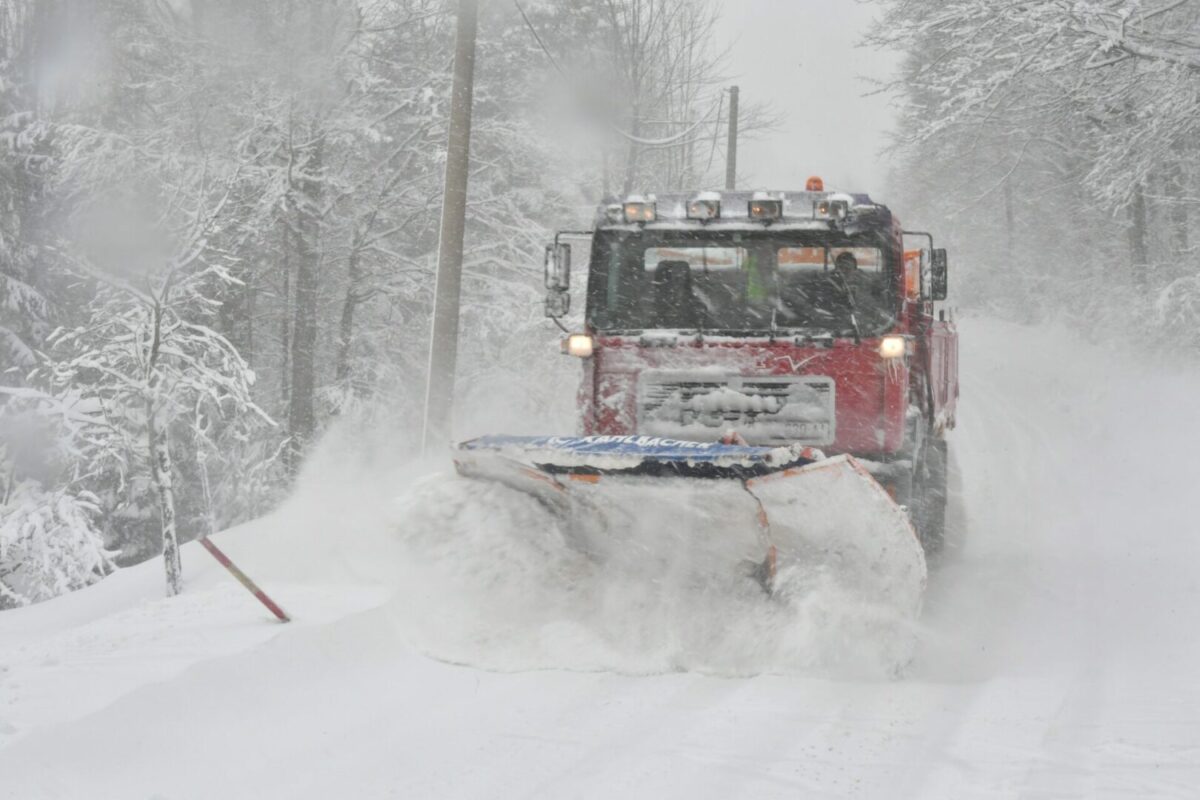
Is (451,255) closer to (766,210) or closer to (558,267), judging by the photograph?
(558,267)

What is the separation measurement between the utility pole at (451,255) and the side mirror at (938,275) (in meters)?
Answer: 5.33

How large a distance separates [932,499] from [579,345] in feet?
11.2

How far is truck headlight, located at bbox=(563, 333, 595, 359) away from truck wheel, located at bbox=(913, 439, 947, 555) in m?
2.63

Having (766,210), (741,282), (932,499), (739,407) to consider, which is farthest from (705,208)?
(932,499)

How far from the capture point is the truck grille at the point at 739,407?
21.2 ft

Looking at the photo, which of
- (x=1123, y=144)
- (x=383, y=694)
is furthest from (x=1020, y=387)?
(x=383, y=694)

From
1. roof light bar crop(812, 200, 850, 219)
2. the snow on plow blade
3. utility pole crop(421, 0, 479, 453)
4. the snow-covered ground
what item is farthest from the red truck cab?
utility pole crop(421, 0, 479, 453)

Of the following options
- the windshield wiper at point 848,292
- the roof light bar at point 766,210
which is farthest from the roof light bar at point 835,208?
the windshield wiper at point 848,292

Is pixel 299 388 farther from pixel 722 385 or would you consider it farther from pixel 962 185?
pixel 962 185

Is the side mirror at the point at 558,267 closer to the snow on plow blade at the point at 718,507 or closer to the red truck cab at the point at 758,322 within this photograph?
the red truck cab at the point at 758,322

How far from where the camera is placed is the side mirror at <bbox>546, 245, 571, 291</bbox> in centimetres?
732

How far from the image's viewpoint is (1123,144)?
47.3 feet

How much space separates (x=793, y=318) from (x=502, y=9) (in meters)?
13.9

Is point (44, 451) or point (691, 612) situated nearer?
point (691, 612)
